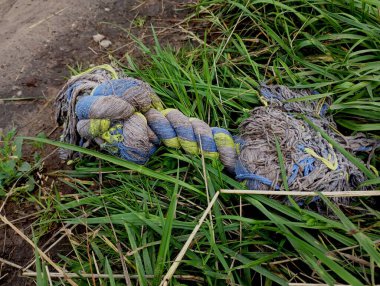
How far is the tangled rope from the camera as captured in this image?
171 centimetres

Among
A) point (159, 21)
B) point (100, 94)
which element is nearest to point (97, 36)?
point (159, 21)

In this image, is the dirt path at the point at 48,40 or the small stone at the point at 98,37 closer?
the dirt path at the point at 48,40

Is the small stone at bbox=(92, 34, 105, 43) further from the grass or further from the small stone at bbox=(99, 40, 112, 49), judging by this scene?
the grass

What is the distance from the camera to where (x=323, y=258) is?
4.42 ft

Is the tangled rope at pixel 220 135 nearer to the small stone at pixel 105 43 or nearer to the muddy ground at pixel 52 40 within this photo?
the muddy ground at pixel 52 40

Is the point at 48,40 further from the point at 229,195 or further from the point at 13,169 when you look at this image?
the point at 229,195

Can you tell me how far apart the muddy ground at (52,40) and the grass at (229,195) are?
289 millimetres

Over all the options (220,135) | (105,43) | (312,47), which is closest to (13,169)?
(220,135)

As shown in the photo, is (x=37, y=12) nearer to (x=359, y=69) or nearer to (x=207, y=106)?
(x=207, y=106)

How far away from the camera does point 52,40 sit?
9.10 ft

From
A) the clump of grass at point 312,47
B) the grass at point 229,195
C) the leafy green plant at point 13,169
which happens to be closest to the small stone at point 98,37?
the grass at point 229,195

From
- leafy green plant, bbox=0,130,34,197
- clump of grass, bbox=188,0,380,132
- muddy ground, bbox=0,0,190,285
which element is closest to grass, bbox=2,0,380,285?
clump of grass, bbox=188,0,380,132

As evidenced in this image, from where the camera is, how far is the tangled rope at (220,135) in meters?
1.71

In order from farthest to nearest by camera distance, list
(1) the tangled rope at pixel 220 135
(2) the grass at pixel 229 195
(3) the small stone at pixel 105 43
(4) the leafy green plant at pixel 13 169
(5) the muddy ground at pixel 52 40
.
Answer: (3) the small stone at pixel 105 43 < (5) the muddy ground at pixel 52 40 < (4) the leafy green plant at pixel 13 169 < (1) the tangled rope at pixel 220 135 < (2) the grass at pixel 229 195
